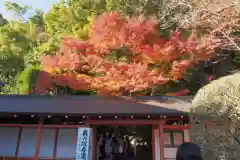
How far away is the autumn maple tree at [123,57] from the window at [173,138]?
2.22 metres

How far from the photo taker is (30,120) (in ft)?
30.9

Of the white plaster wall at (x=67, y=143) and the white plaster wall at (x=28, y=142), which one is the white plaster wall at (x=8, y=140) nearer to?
the white plaster wall at (x=28, y=142)

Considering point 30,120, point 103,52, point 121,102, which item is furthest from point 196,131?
point 103,52

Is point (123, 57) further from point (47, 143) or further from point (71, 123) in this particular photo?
point (47, 143)

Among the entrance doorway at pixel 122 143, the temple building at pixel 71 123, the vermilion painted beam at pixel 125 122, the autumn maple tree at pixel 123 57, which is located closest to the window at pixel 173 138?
the temple building at pixel 71 123

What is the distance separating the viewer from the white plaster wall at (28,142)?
9031 millimetres

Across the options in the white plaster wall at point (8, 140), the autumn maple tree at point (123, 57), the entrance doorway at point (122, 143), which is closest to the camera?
the white plaster wall at point (8, 140)

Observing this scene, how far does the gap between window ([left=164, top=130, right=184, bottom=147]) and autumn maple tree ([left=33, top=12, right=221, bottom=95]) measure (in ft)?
7.28

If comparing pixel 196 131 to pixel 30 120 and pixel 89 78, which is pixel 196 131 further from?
pixel 89 78

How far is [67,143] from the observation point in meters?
9.10

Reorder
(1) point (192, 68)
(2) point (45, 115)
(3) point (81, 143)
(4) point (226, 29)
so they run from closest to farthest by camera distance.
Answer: (3) point (81, 143) → (2) point (45, 115) → (4) point (226, 29) → (1) point (192, 68)

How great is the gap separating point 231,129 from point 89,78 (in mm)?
7645

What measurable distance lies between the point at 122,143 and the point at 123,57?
13.3ft

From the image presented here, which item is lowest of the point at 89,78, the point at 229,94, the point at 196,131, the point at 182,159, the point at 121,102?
the point at 182,159
